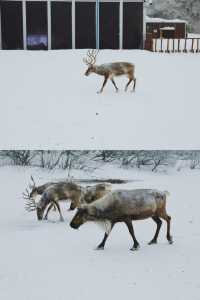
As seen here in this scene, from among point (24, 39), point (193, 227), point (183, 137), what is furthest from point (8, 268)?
point (24, 39)

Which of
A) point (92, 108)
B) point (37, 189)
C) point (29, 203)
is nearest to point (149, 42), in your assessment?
point (92, 108)

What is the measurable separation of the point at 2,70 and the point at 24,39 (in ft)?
16.5

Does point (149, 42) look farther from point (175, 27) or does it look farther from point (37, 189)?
point (37, 189)

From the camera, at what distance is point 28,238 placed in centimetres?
→ 645

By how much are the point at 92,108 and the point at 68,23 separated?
29.8 ft

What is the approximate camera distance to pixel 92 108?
11.2m

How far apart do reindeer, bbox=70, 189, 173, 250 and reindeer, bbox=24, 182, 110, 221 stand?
88 centimetres

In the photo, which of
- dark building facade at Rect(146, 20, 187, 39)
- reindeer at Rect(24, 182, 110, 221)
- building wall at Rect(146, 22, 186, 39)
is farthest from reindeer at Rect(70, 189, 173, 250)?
building wall at Rect(146, 22, 186, 39)

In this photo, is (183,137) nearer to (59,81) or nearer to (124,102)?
(124,102)

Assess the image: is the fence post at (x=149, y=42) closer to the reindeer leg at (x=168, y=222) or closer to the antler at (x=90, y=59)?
the antler at (x=90, y=59)

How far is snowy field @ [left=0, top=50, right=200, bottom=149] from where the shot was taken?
30.8 feet

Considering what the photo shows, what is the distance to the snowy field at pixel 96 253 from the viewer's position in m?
5.09

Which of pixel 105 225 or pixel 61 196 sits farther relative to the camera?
pixel 61 196

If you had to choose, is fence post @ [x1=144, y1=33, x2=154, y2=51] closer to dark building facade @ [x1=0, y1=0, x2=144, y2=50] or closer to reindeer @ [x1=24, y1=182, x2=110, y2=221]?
dark building facade @ [x1=0, y1=0, x2=144, y2=50]
